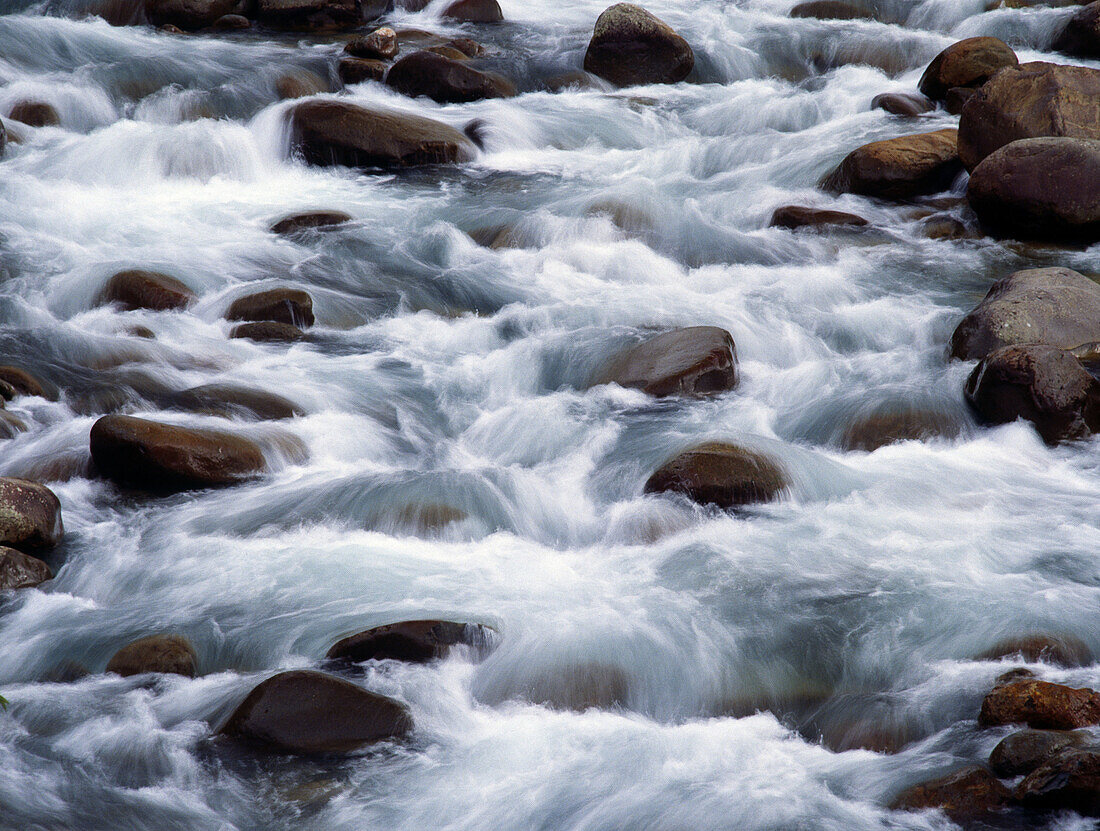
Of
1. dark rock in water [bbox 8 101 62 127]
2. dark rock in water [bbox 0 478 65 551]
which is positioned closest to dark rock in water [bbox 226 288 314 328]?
dark rock in water [bbox 0 478 65 551]

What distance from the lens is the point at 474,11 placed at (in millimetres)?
14641

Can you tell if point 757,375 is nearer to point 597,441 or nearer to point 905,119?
point 597,441

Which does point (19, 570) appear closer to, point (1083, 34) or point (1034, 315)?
point (1034, 315)

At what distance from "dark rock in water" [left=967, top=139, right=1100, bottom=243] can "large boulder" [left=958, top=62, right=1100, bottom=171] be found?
462 mm

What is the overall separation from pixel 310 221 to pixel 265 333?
2.08m

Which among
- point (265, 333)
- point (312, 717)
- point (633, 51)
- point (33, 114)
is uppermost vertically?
point (633, 51)

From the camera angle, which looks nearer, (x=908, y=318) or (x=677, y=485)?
(x=677, y=485)

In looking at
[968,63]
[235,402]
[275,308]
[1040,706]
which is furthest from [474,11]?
[1040,706]

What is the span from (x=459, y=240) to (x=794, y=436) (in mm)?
3720

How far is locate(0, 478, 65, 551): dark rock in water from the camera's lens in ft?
16.2

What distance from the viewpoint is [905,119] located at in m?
11.2

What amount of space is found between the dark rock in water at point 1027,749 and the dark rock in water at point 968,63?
9.09 metres

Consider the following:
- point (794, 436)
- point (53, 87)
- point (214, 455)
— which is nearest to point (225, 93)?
point (53, 87)

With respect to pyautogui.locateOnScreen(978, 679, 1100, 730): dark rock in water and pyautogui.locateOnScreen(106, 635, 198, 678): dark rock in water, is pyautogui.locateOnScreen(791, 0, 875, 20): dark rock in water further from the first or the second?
pyautogui.locateOnScreen(106, 635, 198, 678): dark rock in water
